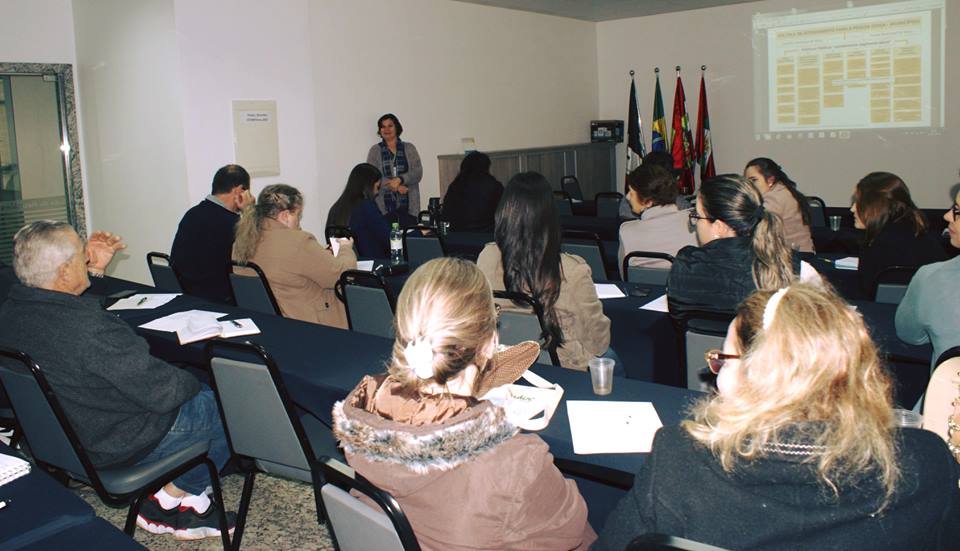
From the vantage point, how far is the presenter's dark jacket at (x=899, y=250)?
407 cm

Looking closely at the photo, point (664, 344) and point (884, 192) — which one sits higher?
point (884, 192)

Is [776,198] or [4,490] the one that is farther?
[776,198]

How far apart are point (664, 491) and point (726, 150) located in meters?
9.91

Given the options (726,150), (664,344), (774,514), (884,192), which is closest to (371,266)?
(664,344)

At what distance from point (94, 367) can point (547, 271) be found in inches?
62.7

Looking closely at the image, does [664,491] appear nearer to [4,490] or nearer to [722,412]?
[722,412]

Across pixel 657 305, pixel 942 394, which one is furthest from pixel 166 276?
pixel 942 394

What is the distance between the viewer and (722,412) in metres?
1.44

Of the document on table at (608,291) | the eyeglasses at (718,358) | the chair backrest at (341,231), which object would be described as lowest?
the document on table at (608,291)

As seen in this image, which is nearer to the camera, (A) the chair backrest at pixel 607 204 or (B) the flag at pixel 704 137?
(A) the chair backrest at pixel 607 204

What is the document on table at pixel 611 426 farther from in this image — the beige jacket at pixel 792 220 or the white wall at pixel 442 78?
the white wall at pixel 442 78

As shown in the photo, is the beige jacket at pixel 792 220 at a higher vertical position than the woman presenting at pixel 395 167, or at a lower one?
lower

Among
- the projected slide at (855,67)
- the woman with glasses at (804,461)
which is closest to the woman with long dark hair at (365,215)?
the woman with glasses at (804,461)

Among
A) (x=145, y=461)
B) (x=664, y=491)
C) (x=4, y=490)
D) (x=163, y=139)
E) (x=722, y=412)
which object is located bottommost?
(x=145, y=461)
